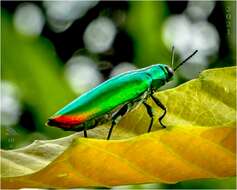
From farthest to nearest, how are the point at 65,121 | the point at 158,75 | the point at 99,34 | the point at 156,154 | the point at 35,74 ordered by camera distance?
the point at 99,34
the point at 35,74
the point at 158,75
the point at 65,121
the point at 156,154

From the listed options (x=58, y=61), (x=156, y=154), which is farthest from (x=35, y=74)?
(x=156, y=154)

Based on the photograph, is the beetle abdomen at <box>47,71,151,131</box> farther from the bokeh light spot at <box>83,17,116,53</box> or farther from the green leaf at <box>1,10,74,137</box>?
the bokeh light spot at <box>83,17,116,53</box>

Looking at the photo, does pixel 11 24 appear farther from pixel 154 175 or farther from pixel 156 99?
pixel 154 175

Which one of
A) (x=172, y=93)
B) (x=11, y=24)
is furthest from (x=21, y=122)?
(x=172, y=93)

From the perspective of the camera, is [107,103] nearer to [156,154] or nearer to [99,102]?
[99,102]

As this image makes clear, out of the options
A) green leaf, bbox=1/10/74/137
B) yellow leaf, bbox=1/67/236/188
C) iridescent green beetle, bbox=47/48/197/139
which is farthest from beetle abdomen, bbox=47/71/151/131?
green leaf, bbox=1/10/74/137

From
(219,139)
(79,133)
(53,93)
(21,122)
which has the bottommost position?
(21,122)
